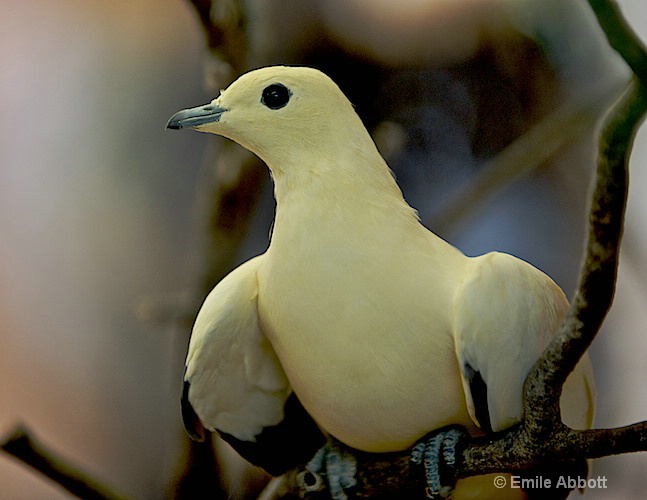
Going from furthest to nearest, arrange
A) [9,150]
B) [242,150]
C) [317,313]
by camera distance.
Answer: [9,150] → [242,150] → [317,313]

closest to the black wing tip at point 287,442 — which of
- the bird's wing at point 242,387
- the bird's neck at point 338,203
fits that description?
the bird's wing at point 242,387

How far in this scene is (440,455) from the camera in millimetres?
448

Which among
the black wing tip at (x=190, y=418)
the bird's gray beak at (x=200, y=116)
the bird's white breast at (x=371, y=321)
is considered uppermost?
the bird's gray beak at (x=200, y=116)

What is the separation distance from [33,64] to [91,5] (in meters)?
0.09

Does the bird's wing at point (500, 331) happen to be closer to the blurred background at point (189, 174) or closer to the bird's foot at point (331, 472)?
the bird's foot at point (331, 472)

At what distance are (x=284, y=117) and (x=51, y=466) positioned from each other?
12.3 inches

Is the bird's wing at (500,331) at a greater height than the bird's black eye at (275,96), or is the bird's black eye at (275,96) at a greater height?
the bird's black eye at (275,96)

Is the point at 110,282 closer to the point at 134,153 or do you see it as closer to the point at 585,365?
the point at 134,153

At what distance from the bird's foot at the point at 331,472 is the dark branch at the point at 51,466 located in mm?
179

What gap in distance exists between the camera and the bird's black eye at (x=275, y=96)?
46 centimetres

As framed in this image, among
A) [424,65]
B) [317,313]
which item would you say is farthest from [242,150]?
[317,313]

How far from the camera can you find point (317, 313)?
17.4 inches

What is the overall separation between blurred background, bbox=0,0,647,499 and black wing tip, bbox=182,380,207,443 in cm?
23

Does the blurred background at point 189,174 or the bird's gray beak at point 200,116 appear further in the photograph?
the blurred background at point 189,174
